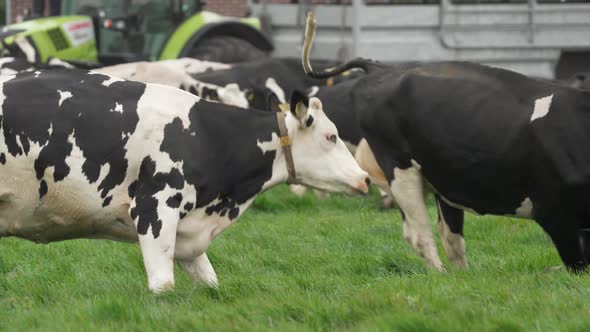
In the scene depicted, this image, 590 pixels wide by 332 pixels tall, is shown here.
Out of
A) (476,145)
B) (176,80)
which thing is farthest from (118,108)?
(176,80)

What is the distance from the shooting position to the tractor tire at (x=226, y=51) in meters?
17.1

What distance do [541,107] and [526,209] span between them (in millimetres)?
630

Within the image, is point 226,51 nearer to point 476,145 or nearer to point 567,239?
point 476,145

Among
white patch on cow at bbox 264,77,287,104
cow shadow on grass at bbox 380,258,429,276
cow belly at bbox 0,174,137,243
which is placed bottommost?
white patch on cow at bbox 264,77,287,104

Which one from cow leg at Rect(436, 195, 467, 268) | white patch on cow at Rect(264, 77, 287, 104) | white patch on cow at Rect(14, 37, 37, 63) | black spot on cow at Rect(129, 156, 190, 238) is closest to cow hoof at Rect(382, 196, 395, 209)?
white patch on cow at Rect(264, 77, 287, 104)

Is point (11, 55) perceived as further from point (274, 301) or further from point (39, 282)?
point (274, 301)

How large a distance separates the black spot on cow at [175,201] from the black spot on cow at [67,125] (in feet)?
0.98

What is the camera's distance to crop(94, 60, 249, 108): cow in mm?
13117

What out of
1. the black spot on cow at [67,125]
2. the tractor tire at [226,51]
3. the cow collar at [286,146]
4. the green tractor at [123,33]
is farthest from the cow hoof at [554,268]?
the tractor tire at [226,51]

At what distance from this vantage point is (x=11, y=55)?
16.0 metres

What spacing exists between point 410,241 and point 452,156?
2.31 feet

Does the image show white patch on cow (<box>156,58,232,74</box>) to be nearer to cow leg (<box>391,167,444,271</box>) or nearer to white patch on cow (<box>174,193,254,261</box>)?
cow leg (<box>391,167,444,271</box>)

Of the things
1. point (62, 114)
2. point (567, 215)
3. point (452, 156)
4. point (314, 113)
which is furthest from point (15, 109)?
point (567, 215)

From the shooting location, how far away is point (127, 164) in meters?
Result: 6.90
